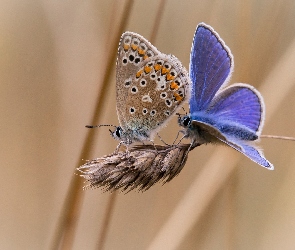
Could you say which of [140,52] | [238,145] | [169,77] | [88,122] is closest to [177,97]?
[169,77]

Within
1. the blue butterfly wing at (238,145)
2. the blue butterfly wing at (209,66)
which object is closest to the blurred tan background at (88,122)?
the blue butterfly wing at (209,66)

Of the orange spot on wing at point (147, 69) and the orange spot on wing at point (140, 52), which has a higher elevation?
the orange spot on wing at point (140, 52)

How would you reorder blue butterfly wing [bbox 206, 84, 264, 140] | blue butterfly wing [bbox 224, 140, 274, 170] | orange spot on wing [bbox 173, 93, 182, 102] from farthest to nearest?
orange spot on wing [bbox 173, 93, 182, 102] < blue butterfly wing [bbox 206, 84, 264, 140] < blue butterfly wing [bbox 224, 140, 274, 170]

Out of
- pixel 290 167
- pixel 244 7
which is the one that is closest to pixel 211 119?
pixel 244 7

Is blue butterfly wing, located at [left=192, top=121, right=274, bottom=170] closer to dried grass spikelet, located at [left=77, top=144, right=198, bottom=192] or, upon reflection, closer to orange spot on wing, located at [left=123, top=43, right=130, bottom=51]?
dried grass spikelet, located at [left=77, top=144, right=198, bottom=192]

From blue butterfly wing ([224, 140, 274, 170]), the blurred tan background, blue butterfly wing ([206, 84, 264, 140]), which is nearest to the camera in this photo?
blue butterfly wing ([224, 140, 274, 170])

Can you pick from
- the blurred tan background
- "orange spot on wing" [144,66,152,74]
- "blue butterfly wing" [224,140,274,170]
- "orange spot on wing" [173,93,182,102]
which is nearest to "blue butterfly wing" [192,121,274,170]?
"blue butterfly wing" [224,140,274,170]

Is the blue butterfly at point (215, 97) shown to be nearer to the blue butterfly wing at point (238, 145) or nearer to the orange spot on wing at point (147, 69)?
the blue butterfly wing at point (238, 145)
